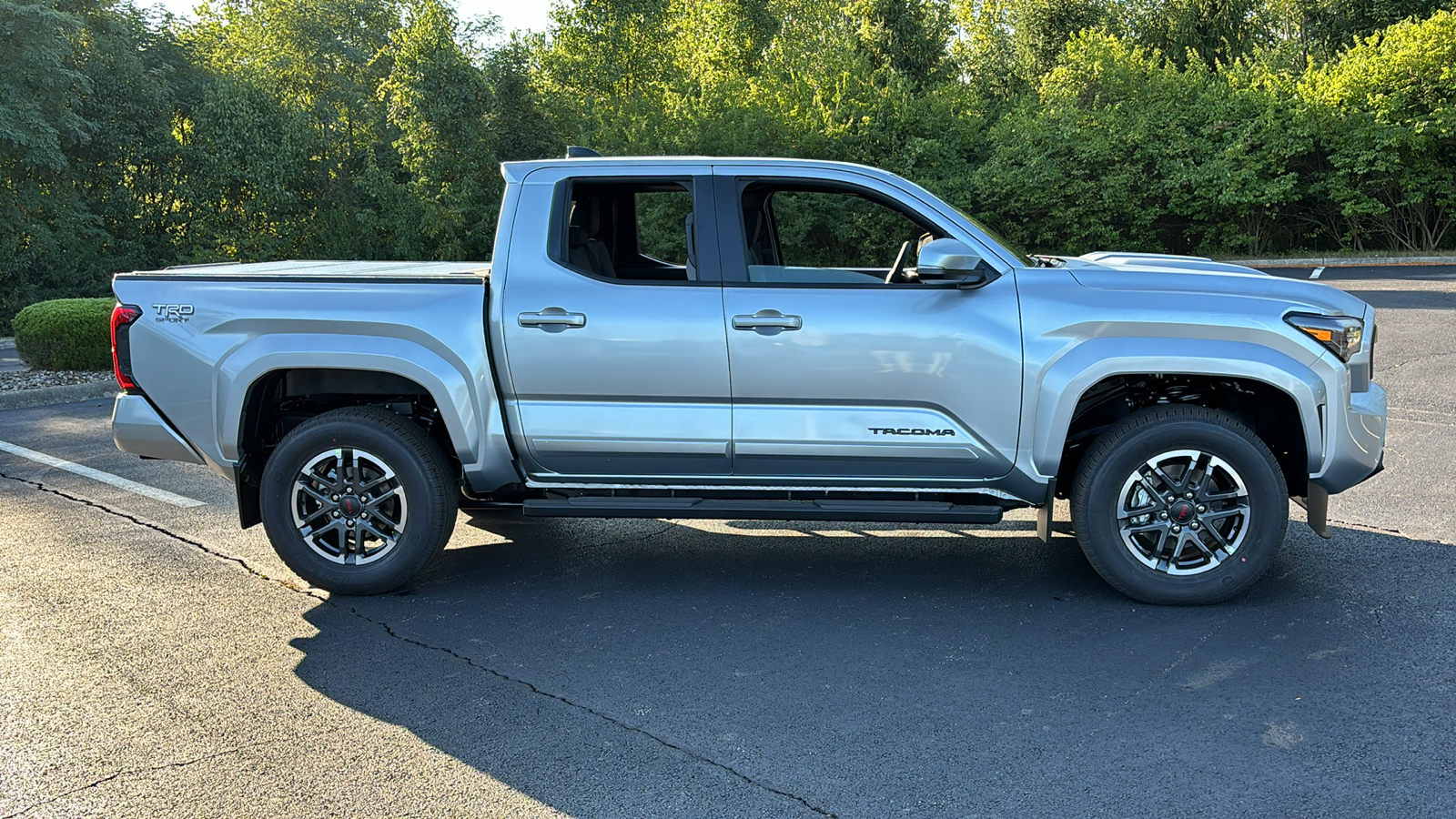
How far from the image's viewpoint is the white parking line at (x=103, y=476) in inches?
294

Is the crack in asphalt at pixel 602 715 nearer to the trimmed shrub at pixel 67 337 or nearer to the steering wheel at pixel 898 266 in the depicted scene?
the steering wheel at pixel 898 266

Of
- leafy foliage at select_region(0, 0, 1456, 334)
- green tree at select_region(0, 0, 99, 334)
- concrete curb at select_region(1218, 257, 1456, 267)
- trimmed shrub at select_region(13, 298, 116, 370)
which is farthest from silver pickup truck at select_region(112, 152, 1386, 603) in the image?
concrete curb at select_region(1218, 257, 1456, 267)

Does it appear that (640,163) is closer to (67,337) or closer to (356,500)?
(356,500)

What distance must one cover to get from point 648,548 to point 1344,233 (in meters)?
25.0

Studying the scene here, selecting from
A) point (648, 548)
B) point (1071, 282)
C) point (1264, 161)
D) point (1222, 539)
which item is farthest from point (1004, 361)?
point (1264, 161)

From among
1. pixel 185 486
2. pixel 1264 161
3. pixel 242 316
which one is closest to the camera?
pixel 242 316

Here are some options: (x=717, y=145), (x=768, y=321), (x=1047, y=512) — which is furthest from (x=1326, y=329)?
(x=717, y=145)

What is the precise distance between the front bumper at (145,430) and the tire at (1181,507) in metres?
4.25

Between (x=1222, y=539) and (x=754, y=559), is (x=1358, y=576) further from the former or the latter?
(x=754, y=559)

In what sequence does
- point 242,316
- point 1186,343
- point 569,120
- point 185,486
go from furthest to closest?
point 569,120 → point 185,486 → point 242,316 → point 1186,343

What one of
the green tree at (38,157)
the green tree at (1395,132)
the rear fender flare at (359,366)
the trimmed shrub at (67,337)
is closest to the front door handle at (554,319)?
the rear fender flare at (359,366)

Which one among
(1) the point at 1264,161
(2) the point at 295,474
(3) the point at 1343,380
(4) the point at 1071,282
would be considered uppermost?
(1) the point at 1264,161

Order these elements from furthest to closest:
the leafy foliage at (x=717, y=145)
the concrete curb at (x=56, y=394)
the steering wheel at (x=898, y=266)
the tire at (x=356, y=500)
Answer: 1. the leafy foliage at (x=717, y=145)
2. the concrete curb at (x=56, y=394)
3. the steering wheel at (x=898, y=266)
4. the tire at (x=356, y=500)

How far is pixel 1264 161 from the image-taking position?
25.1 metres
